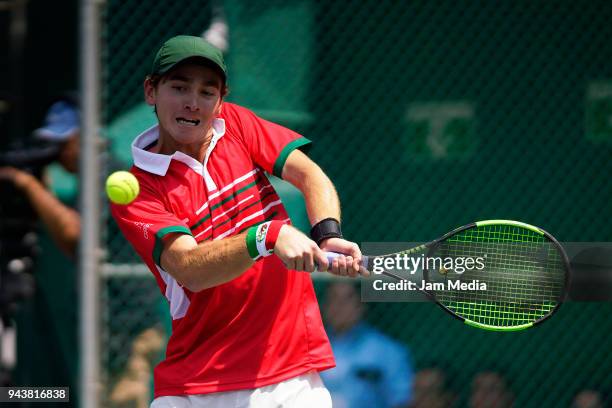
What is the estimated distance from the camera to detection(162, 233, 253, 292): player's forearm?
2891 millimetres

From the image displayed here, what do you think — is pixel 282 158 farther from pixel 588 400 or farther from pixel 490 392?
pixel 588 400

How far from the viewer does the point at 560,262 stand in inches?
139

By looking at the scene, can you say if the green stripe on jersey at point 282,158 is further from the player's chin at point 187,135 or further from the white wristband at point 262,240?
the white wristband at point 262,240

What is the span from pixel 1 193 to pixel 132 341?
2.91ft

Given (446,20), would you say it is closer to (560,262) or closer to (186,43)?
(560,262)

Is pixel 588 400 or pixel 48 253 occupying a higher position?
pixel 48 253

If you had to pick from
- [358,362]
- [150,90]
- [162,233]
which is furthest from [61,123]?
[162,233]

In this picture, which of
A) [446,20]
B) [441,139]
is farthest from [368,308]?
[446,20]

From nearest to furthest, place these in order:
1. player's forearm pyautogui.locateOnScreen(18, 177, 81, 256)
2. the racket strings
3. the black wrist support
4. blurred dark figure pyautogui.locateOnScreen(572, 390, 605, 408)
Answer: the black wrist support
the racket strings
player's forearm pyautogui.locateOnScreen(18, 177, 81, 256)
blurred dark figure pyautogui.locateOnScreen(572, 390, 605, 408)

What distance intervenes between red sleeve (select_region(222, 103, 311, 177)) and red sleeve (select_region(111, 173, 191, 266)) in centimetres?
31

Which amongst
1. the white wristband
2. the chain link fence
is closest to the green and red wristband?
the white wristband

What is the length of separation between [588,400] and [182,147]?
2.90 meters

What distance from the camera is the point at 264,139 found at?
A: 3262mm

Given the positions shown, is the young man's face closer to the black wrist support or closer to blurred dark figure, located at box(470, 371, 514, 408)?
the black wrist support
